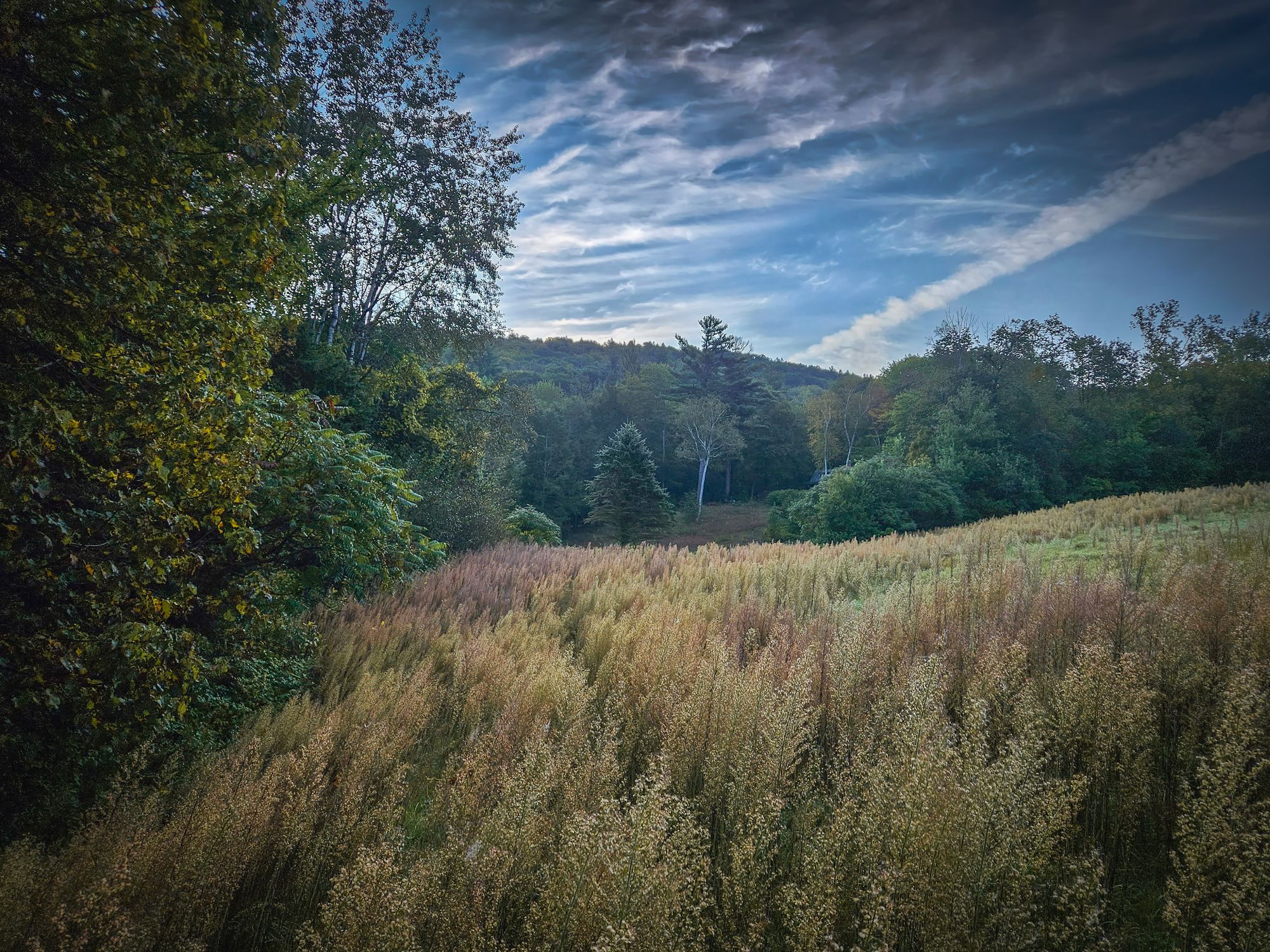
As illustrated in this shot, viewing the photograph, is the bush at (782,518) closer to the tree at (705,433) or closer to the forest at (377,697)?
the tree at (705,433)

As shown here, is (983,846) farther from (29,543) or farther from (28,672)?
(29,543)

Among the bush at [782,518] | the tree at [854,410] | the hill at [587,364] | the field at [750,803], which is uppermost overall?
the hill at [587,364]

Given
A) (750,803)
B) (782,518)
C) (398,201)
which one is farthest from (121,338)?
(782,518)

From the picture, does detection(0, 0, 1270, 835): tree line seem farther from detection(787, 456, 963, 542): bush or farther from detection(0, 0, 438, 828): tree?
detection(787, 456, 963, 542): bush

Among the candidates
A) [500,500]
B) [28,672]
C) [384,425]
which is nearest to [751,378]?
[500,500]

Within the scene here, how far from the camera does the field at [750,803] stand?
1803 millimetres

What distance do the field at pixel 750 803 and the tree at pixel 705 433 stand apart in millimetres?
40247

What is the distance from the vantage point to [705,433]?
149 ft

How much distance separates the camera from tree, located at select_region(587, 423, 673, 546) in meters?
31.3

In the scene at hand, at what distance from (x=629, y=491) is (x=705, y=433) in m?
16.1

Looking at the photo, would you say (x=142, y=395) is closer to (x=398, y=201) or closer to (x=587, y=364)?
(x=398, y=201)

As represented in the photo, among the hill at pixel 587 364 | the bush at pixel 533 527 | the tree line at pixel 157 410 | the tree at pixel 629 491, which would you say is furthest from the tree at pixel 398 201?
the hill at pixel 587 364

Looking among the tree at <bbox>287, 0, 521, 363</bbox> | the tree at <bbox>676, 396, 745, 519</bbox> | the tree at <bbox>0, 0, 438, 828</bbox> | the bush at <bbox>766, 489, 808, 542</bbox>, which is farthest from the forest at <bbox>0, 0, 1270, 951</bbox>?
the tree at <bbox>676, 396, 745, 519</bbox>

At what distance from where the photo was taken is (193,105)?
2801 millimetres
